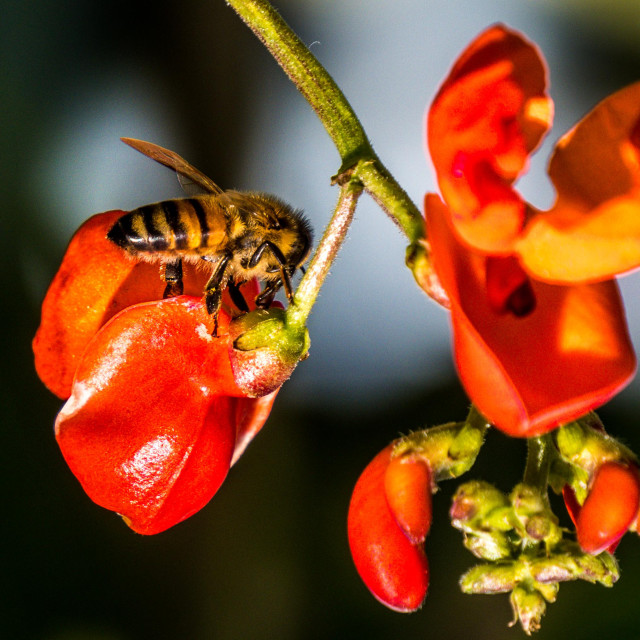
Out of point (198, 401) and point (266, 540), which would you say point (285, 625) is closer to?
point (266, 540)

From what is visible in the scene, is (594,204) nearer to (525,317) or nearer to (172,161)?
(525,317)

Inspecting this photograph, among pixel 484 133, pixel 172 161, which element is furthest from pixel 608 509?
pixel 172 161

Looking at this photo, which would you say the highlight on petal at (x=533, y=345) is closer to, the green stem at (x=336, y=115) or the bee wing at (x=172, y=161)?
the green stem at (x=336, y=115)

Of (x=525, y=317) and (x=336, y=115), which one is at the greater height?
(x=336, y=115)

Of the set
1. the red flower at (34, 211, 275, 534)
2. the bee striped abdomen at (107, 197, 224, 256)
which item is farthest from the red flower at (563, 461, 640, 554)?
the bee striped abdomen at (107, 197, 224, 256)

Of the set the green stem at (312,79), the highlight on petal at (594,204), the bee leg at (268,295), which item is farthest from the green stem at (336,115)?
the bee leg at (268,295)
